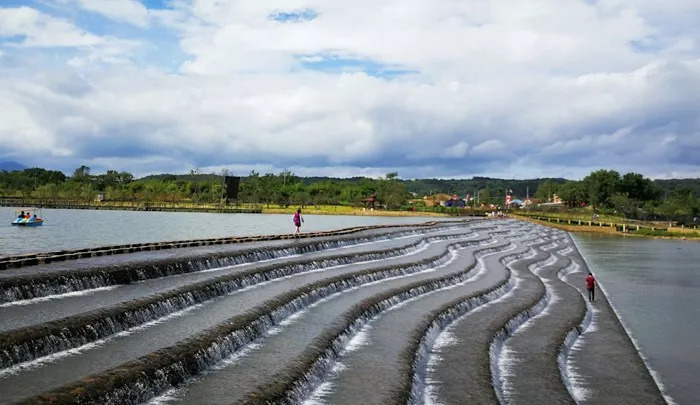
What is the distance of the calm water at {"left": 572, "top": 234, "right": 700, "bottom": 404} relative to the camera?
18.3m

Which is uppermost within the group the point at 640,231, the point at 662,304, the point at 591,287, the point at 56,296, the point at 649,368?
the point at 640,231

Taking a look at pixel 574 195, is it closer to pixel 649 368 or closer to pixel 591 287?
pixel 591 287

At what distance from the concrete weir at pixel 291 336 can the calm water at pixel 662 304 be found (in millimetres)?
912

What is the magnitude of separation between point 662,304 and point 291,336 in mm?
20894

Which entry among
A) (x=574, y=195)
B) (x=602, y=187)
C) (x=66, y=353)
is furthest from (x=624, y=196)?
(x=66, y=353)

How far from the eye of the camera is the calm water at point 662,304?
1833 cm

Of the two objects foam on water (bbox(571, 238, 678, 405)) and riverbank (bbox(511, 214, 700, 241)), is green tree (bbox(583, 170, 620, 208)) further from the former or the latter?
foam on water (bbox(571, 238, 678, 405))

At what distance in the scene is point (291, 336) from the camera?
1730 cm

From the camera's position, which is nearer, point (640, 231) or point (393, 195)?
point (640, 231)

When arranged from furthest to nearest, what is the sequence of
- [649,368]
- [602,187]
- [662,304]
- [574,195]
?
[574,195], [602,187], [662,304], [649,368]

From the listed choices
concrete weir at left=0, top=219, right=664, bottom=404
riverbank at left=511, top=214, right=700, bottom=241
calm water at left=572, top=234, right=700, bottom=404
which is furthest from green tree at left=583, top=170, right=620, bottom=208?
concrete weir at left=0, top=219, right=664, bottom=404

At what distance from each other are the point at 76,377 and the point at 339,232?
4004cm

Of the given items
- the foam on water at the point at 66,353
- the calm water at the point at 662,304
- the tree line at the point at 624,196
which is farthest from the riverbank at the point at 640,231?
the foam on water at the point at 66,353

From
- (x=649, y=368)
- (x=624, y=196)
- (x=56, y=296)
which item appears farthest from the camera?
(x=624, y=196)
